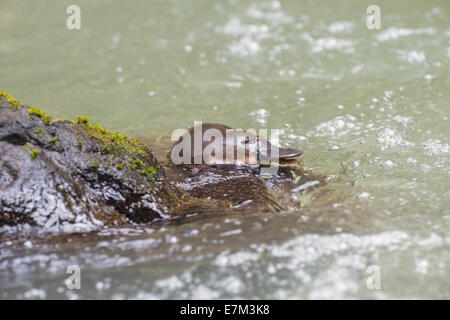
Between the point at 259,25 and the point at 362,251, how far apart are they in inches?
235

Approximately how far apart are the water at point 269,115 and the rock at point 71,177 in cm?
16

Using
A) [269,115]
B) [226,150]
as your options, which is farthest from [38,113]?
[269,115]

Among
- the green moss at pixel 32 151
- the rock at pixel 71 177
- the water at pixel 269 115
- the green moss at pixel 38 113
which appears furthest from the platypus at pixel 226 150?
the green moss at pixel 32 151

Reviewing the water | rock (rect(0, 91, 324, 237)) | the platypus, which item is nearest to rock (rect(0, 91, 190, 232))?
rock (rect(0, 91, 324, 237))

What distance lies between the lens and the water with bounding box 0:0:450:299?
8.93 feet

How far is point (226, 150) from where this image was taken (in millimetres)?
4090

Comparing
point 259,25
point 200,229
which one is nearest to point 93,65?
point 259,25

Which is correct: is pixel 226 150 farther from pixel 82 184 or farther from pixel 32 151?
pixel 32 151

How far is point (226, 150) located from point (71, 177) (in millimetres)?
1403

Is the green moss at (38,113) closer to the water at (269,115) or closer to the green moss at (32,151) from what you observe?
the green moss at (32,151)

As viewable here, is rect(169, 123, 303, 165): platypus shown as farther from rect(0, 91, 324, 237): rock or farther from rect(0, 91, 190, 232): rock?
rect(0, 91, 190, 232): rock

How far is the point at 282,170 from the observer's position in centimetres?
404
